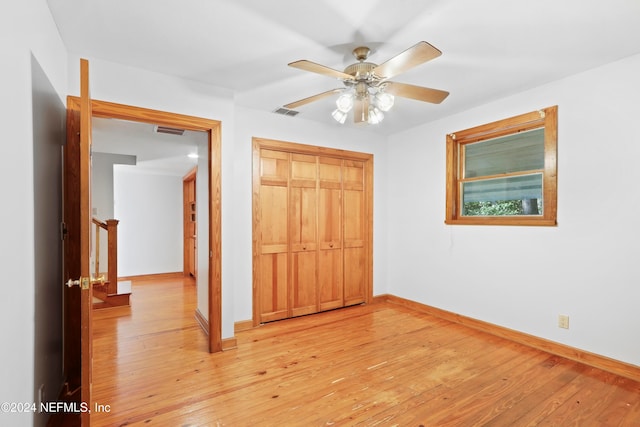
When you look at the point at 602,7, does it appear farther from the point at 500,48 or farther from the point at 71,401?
the point at 71,401

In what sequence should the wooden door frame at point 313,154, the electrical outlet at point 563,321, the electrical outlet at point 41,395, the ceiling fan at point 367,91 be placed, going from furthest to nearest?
the wooden door frame at point 313,154 → the electrical outlet at point 563,321 → the ceiling fan at point 367,91 → the electrical outlet at point 41,395

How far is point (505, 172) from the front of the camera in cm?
340

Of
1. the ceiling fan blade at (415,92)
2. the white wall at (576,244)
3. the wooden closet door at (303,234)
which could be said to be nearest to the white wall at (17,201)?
the ceiling fan blade at (415,92)

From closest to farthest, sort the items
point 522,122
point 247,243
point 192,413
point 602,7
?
1. point 602,7
2. point 192,413
3. point 522,122
4. point 247,243

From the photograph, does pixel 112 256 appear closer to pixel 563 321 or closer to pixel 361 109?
pixel 361 109

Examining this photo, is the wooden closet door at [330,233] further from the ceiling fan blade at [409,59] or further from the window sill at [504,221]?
the ceiling fan blade at [409,59]

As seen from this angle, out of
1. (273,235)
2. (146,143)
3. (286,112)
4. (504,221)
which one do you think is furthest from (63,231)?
(504,221)

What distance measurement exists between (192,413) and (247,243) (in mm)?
1837

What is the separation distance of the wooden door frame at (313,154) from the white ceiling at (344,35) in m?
0.92

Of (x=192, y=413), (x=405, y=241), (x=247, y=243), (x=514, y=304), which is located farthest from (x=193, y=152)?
(x=514, y=304)

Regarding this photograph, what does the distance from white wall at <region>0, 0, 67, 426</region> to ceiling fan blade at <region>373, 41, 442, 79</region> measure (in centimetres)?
179

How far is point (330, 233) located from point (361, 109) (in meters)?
2.17

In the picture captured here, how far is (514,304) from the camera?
3.21 metres

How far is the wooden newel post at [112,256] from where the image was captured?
452 centimetres
